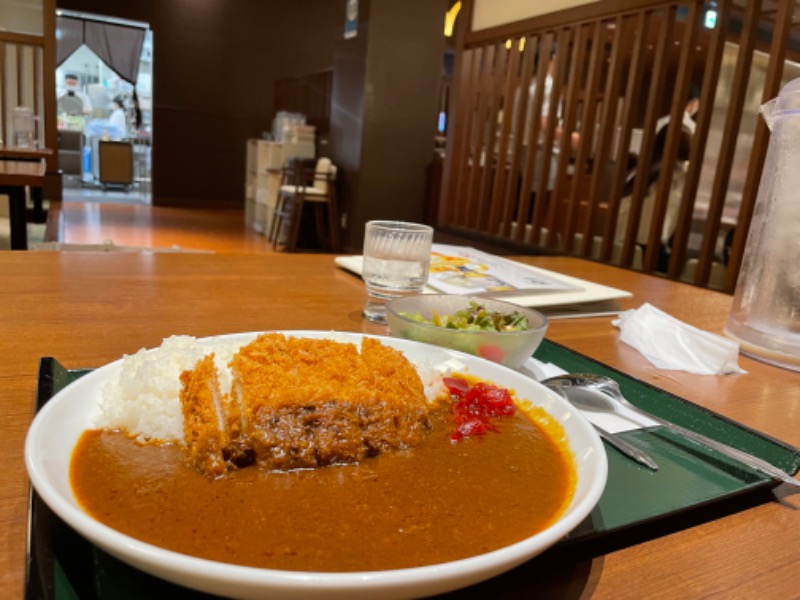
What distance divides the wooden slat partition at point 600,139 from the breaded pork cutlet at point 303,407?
2710 millimetres

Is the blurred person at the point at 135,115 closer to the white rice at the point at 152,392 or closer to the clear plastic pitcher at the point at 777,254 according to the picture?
the clear plastic pitcher at the point at 777,254

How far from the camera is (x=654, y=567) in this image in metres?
0.49

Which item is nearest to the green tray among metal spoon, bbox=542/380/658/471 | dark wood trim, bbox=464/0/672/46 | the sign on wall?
metal spoon, bbox=542/380/658/471

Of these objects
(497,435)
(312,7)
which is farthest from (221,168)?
(497,435)

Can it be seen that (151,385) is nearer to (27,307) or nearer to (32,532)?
(32,532)

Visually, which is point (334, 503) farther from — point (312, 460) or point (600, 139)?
point (600, 139)

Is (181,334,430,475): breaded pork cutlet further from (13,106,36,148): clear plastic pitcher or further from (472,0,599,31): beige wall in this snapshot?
(13,106,36,148): clear plastic pitcher

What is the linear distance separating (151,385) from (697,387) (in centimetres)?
81

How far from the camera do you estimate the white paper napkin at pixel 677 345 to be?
1037 mm

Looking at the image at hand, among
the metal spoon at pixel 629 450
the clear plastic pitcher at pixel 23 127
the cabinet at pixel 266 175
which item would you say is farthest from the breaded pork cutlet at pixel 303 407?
the cabinet at pixel 266 175

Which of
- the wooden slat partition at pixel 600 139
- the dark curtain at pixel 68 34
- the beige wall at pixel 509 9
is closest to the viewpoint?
the wooden slat partition at pixel 600 139

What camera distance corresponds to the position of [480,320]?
935 millimetres

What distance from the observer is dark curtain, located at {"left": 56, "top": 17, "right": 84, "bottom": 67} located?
12.0 meters

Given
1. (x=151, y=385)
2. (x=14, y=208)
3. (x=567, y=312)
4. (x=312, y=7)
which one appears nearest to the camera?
(x=151, y=385)
